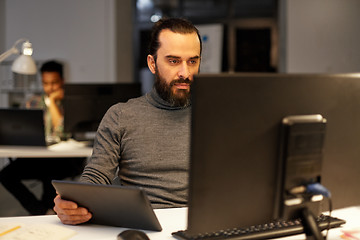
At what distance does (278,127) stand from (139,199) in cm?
39

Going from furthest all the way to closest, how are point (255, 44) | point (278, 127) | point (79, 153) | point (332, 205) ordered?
point (255, 44) < point (79, 153) < point (332, 205) < point (278, 127)

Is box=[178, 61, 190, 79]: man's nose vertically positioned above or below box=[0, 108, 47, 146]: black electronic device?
above

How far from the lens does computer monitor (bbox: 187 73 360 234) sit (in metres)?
0.83

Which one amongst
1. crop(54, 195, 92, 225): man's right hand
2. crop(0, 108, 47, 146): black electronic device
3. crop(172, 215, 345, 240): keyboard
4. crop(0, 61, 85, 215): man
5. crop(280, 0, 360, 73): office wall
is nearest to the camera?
crop(172, 215, 345, 240): keyboard

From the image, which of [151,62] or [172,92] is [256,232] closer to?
[172,92]

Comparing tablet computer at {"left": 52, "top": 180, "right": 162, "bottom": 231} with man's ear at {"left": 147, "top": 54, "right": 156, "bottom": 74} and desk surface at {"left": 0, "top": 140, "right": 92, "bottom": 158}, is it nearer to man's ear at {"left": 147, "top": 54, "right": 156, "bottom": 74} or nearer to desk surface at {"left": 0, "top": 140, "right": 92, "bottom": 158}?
man's ear at {"left": 147, "top": 54, "right": 156, "bottom": 74}

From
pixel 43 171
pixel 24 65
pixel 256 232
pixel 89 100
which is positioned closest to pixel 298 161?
pixel 256 232

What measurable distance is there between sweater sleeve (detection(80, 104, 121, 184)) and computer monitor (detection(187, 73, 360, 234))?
0.74 m

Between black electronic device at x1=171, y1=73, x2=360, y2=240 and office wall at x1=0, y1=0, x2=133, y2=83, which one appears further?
office wall at x1=0, y1=0, x2=133, y2=83

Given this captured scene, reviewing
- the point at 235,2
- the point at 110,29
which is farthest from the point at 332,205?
the point at 235,2

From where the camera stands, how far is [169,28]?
167 cm

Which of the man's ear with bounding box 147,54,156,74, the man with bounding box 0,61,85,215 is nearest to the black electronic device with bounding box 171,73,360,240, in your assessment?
the man's ear with bounding box 147,54,156,74

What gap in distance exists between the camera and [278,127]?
0.88m

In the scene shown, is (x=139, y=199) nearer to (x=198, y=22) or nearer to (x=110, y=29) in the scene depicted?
(x=110, y=29)
